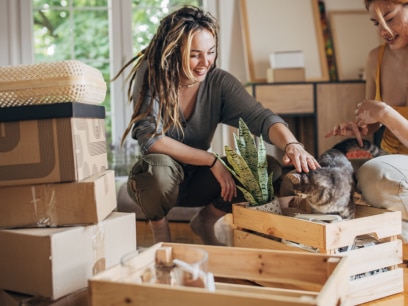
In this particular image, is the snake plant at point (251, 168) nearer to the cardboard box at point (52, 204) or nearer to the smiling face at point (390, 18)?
the cardboard box at point (52, 204)

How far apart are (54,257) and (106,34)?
313cm

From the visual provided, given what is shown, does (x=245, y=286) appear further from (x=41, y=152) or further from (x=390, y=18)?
(x=390, y=18)

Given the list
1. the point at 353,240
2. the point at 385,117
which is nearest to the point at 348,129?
the point at 385,117

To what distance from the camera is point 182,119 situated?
192 cm

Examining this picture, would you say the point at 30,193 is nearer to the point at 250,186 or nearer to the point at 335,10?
the point at 250,186

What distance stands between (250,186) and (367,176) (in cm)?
42

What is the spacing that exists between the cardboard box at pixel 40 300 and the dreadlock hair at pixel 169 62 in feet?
2.31

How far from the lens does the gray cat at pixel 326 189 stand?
1.46m

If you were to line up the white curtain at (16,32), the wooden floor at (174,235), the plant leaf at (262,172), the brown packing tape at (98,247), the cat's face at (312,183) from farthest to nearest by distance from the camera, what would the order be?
1. the white curtain at (16,32)
2. the wooden floor at (174,235)
3. the plant leaf at (262,172)
4. the cat's face at (312,183)
5. the brown packing tape at (98,247)

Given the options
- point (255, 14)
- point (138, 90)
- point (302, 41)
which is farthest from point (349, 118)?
point (138, 90)

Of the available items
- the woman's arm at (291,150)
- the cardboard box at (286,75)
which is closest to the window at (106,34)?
the cardboard box at (286,75)

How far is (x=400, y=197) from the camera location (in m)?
1.65

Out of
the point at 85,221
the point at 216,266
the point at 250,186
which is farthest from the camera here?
the point at 250,186

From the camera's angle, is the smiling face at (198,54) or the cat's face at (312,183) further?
the smiling face at (198,54)
